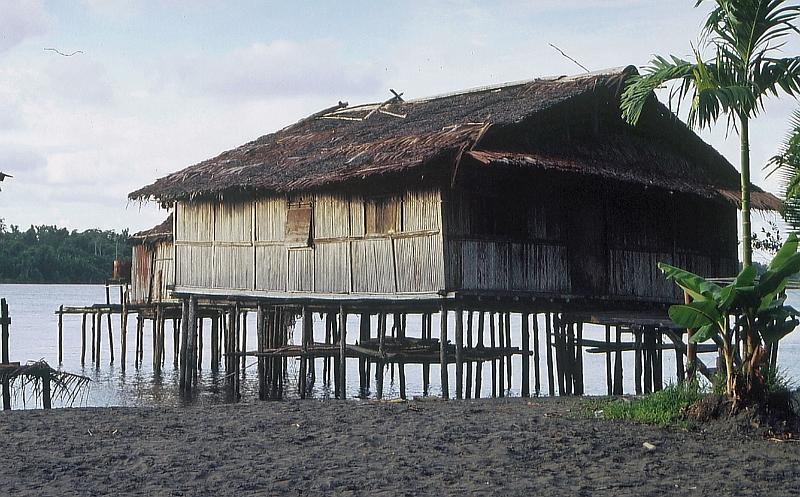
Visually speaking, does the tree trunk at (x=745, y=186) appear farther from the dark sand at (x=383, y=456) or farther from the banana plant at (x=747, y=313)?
the dark sand at (x=383, y=456)

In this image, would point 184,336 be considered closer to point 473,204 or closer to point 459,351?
point 459,351

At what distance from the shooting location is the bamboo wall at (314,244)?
57.6ft

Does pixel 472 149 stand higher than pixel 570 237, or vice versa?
pixel 472 149

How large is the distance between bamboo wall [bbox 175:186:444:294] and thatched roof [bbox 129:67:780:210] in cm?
67

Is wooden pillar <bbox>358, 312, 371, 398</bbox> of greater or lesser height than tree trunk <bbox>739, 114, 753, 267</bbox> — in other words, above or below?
below

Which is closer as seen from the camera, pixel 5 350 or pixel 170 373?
pixel 5 350

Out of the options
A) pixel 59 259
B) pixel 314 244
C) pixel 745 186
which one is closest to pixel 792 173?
pixel 745 186

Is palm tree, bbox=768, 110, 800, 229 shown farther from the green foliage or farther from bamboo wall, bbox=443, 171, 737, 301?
the green foliage

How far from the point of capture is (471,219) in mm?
17406

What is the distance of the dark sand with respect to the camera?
9.49 meters

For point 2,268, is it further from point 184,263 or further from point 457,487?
point 457,487

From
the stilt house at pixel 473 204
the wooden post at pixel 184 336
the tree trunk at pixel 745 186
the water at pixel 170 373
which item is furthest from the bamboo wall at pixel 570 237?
the wooden post at pixel 184 336

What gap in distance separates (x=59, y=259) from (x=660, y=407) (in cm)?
6628

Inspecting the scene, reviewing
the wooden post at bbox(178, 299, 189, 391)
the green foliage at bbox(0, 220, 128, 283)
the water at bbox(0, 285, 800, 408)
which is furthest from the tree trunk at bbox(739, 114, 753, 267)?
the green foliage at bbox(0, 220, 128, 283)
